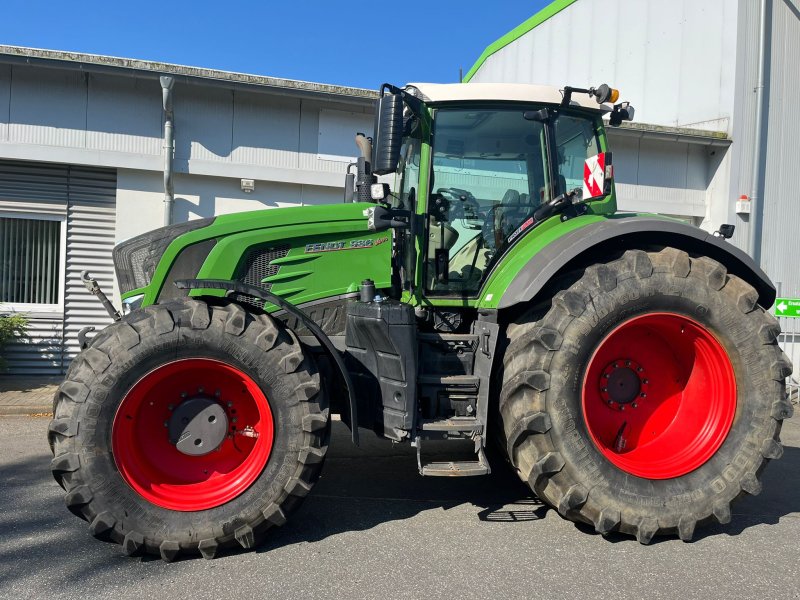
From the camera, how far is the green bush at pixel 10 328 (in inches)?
298

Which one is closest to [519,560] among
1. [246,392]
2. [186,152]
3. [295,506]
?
[295,506]

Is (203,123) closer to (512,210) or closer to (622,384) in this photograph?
(512,210)

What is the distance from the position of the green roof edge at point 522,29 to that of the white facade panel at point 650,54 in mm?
132

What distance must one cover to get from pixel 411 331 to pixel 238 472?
1.21 metres

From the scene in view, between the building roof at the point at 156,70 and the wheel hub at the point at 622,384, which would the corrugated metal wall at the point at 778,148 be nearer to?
the building roof at the point at 156,70

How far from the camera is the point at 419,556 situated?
330 centimetres

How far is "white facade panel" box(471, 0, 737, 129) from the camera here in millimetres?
9617

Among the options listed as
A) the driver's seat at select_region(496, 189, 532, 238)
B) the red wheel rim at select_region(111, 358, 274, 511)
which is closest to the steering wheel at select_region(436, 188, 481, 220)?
the driver's seat at select_region(496, 189, 532, 238)

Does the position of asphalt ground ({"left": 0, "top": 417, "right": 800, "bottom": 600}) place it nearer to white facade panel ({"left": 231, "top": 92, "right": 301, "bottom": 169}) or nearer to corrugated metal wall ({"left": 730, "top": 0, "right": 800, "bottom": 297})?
white facade panel ({"left": 231, "top": 92, "right": 301, "bottom": 169})

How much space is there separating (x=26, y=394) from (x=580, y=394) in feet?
21.6

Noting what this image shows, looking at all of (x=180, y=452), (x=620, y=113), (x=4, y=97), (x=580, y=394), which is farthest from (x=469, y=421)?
(x=4, y=97)

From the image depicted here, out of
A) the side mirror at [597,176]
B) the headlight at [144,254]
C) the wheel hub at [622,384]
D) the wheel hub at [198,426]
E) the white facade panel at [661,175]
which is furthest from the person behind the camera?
the white facade panel at [661,175]

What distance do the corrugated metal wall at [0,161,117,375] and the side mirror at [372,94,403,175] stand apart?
19.9 ft

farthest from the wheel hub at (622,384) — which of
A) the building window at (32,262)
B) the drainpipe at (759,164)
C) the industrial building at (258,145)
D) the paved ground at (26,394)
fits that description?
the building window at (32,262)
